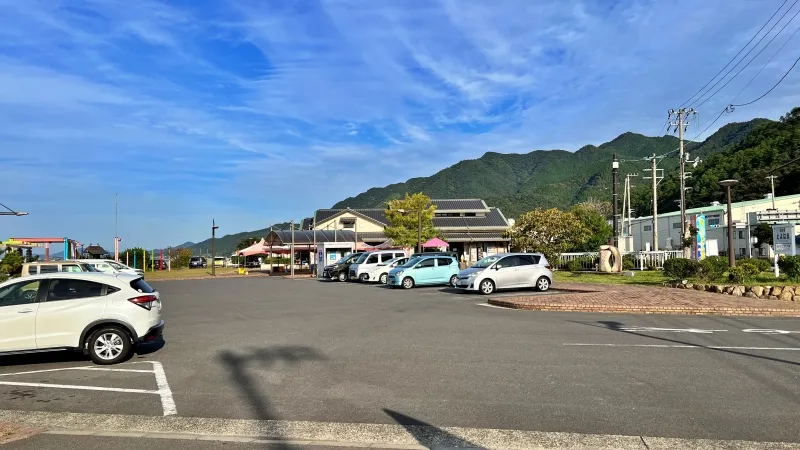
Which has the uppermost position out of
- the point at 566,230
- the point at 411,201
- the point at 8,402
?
the point at 411,201

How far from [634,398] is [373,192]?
152m

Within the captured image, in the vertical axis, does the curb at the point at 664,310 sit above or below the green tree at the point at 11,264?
below

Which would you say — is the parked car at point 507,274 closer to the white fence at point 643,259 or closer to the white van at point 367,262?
the white van at point 367,262

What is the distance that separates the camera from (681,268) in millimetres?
21312

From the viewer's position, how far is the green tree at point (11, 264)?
1109 inches

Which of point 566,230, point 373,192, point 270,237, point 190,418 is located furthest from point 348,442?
point 373,192

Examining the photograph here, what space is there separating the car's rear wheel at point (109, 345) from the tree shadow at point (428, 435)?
210 inches

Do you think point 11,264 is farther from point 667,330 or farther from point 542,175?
point 542,175

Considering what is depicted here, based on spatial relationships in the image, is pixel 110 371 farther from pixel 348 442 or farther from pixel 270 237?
pixel 270 237

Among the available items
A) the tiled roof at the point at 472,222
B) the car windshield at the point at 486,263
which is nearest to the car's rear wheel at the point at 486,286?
the car windshield at the point at 486,263

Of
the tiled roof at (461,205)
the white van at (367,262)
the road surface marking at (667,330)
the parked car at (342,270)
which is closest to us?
the road surface marking at (667,330)

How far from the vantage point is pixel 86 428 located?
5.93 m

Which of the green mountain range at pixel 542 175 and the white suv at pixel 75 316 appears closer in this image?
the white suv at pixel 75 316

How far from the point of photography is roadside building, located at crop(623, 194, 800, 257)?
166ft
